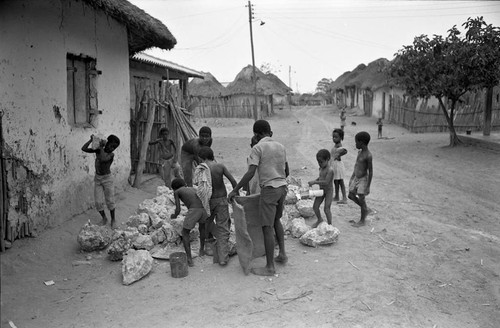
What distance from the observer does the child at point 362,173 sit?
19.0 ft

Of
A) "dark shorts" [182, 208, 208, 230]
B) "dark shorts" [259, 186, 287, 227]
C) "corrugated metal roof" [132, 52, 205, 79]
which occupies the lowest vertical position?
"dark shorts" [182, 208, 208, 230]

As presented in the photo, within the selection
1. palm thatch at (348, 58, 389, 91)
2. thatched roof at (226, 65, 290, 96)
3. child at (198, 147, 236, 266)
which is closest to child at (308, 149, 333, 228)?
child at (198, 147, 236, 266)

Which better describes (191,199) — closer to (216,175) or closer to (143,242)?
(216,175)

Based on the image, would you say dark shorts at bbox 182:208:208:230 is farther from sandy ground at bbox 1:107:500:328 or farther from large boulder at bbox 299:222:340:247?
large boulder at bbox 299:222:340:247

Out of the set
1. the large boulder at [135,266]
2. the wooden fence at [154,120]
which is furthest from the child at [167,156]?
the large boulder at [135,266]

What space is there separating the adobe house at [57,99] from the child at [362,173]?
377 cm

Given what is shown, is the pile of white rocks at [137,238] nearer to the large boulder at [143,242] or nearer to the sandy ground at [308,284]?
A: the large boulder at [143,242]

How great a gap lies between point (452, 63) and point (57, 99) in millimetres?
11085

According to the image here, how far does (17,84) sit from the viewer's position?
486 cm

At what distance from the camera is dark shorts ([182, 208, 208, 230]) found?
15.4 feet

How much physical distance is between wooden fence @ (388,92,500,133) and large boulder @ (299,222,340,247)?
563 inches

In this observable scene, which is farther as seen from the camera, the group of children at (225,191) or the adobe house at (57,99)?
the adobe house at (57,99)

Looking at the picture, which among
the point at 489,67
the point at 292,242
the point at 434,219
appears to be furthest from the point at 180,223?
the point at 489,67

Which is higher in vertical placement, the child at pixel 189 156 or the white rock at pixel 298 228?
the child at pixel 189 156
